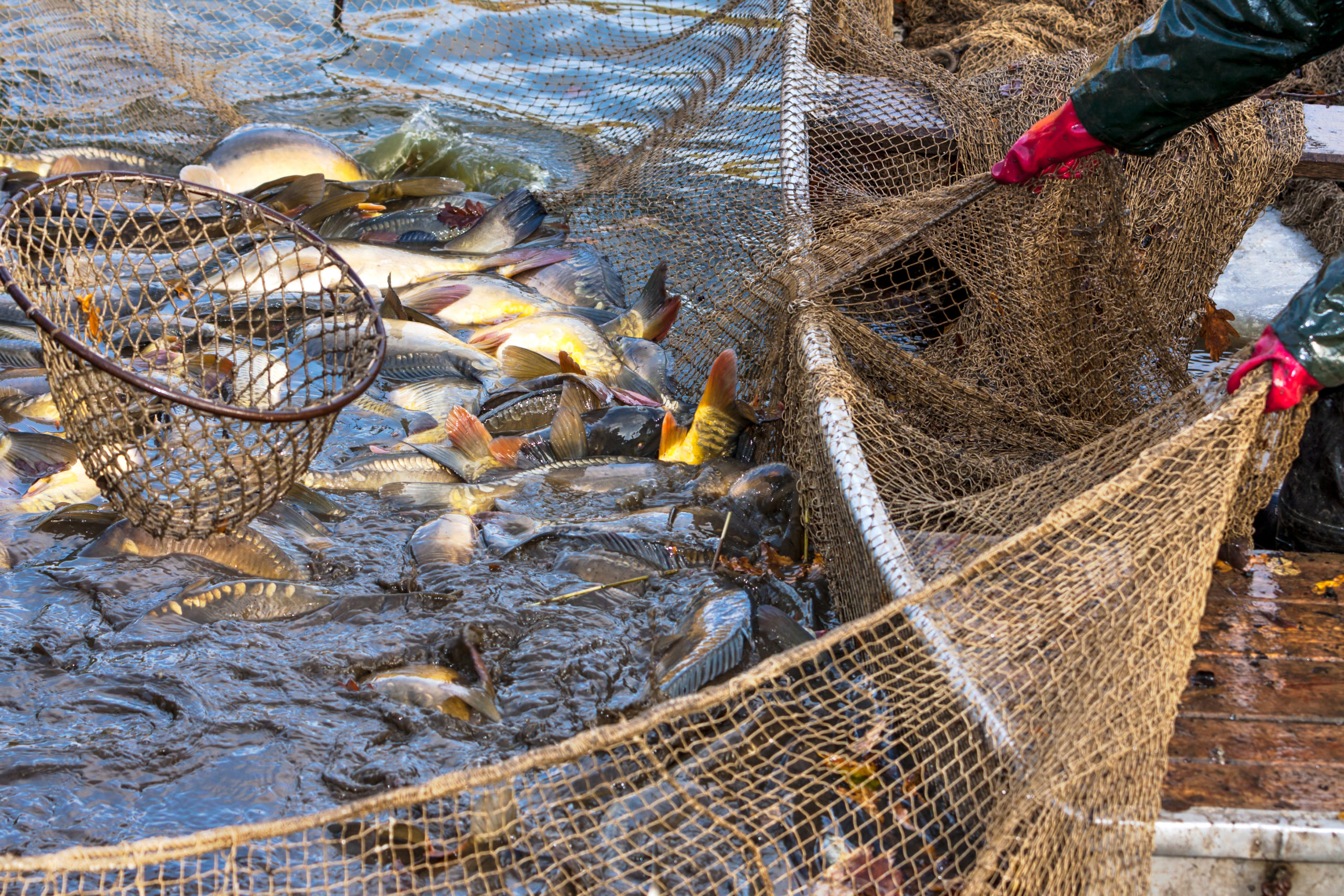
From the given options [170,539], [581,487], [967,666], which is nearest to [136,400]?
[170,539]

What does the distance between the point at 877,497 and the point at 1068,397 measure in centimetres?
148

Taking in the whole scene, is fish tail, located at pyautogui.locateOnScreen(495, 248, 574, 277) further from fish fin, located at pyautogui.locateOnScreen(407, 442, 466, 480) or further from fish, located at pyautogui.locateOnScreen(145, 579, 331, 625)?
fish, located at pyautogui.locateOnScreen(145, 579, 331, 625)

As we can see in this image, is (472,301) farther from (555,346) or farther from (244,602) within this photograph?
(244,602)

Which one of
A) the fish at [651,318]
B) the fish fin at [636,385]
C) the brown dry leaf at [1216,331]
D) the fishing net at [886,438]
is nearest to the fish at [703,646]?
the fishing net at [886,438]

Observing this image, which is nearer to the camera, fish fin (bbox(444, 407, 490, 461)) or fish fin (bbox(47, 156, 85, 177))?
fish fin (bbox(444, 407, 490, 461))

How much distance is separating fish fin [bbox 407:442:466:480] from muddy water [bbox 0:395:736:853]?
1.13 ft

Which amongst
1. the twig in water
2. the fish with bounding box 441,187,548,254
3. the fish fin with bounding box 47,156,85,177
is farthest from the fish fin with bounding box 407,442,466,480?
the fish fin with bounding box 47,156,85,177

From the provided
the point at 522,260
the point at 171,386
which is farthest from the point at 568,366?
the point at 171,386

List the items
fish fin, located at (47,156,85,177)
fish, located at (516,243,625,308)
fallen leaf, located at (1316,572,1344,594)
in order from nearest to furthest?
fallen leaf, located at (1316,572,1344,594) < fish, located at (516,243,625,308) < fish fin, located at (47,156,85,177)

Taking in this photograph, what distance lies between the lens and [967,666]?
1.99m

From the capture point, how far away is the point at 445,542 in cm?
319

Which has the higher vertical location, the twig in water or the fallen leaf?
the fallen leaf

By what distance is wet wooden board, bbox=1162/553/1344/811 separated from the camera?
85.0 inches

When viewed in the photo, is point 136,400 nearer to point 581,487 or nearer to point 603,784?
point 581,487
